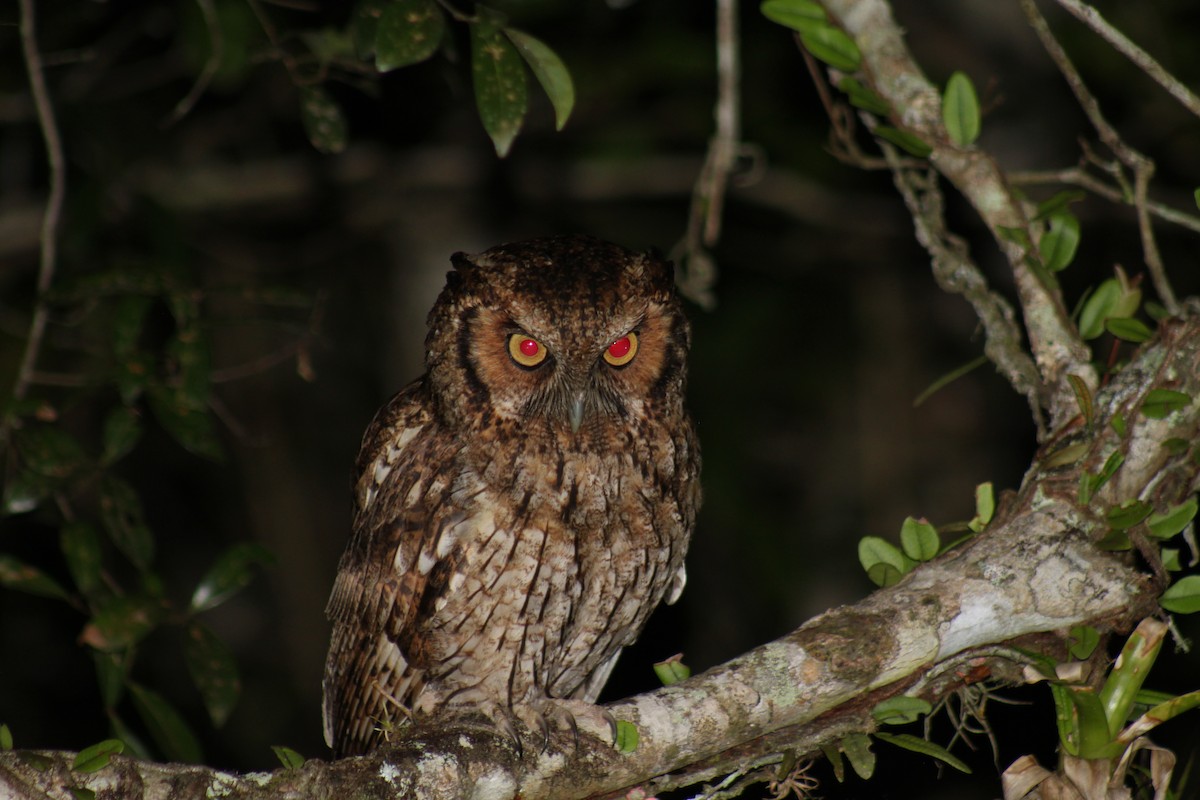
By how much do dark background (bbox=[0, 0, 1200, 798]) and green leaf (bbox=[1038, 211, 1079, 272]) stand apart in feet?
3.66

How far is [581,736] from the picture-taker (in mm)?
1912

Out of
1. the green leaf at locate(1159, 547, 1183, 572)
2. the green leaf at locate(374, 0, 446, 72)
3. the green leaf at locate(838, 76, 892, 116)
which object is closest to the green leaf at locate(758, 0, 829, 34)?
the green leaf at locate(838, 76, 892, 116)

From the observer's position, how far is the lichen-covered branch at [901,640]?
1.83m

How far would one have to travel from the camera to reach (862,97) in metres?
2.17

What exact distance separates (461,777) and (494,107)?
3.52 feet

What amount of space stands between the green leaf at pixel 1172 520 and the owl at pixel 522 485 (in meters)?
0.86

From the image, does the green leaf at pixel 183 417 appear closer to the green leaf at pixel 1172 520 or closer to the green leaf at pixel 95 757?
the green leaf at pixel 95 757

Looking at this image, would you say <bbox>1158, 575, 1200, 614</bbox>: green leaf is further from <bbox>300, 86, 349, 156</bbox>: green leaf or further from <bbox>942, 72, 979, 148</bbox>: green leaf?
<bbox>300, 86, 349, 156</bbox>: green leaf

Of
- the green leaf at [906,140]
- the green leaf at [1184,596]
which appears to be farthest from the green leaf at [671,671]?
the green leaf at [906,140]

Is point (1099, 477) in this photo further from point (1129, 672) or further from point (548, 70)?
point (548, 70)

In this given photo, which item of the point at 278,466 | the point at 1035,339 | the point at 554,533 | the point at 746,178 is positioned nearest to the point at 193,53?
the point at 746,178

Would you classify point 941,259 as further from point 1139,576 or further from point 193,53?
point 193,53

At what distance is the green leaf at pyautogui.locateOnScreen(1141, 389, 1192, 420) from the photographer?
189 cm

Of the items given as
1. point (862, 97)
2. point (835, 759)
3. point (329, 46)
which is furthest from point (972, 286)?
point (329, 46)
